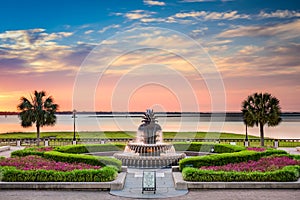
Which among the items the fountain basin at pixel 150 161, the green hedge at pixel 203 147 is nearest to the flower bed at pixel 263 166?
the fountain basin at pixel 150 161

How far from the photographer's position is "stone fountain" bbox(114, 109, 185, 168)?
21.1 m

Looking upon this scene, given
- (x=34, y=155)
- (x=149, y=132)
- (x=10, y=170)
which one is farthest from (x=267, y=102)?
(x=10, y=170)

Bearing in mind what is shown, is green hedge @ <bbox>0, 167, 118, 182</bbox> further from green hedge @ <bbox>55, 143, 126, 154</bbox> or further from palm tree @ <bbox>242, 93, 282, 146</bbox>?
palm tree @ <bbox>242, 93, 282, 146</bbox>

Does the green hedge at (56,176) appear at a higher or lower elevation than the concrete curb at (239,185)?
higher

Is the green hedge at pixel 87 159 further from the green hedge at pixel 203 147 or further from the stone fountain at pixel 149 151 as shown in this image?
the green hedge at pixel 203 147

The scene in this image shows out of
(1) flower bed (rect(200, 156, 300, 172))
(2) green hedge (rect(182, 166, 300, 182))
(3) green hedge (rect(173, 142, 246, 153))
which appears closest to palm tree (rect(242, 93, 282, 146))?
(3) green hedge (rect(173, 142, 246, 153))

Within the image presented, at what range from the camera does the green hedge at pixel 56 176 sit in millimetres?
15273

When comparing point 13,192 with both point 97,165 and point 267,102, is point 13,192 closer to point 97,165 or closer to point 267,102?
point 97,165

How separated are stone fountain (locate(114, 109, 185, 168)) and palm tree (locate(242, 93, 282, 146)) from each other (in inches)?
446

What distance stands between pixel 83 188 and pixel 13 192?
2.65 m

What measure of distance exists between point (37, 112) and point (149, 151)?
1597cm

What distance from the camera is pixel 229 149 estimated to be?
2520 centimetres

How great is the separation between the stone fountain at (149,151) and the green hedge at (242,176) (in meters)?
5.72

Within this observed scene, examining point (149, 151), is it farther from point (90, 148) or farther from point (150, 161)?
point (90, 148)
